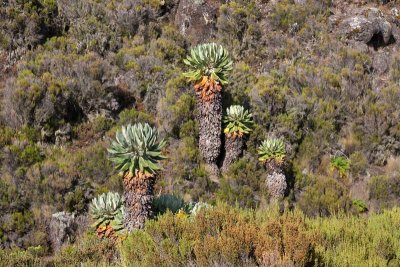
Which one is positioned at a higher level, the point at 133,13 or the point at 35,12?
the point at 133,13

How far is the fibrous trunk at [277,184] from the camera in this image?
11398mm

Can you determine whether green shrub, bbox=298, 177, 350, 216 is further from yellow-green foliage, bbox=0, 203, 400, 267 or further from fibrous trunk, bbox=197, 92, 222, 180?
yellow-green foliage, bbox=0, 203, 400, 267

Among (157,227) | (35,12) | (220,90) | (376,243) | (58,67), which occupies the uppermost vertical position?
(35,12)

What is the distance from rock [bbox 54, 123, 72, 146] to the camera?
38.9 feet

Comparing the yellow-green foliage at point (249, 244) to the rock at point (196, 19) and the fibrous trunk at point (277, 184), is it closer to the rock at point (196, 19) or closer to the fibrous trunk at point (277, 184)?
the fibrous trunk at point (277, 184)

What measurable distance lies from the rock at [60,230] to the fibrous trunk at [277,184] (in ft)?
17.6

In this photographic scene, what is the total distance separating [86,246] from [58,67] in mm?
7681

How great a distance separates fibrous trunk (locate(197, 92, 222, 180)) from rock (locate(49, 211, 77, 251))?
4239mm

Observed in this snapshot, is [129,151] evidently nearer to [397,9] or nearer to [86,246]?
[86,246]

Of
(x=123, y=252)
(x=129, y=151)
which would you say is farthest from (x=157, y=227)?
(x=129, y=151)

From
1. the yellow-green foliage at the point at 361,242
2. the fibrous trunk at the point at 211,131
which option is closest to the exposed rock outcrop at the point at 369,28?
the fibrous trunk at the point at 211,131

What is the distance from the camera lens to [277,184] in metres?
11.4

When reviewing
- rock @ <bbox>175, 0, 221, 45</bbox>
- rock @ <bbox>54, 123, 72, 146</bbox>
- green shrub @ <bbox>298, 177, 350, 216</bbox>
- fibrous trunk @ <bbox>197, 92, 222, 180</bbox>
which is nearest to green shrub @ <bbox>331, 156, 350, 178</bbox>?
green shrub @ <bbox>298, 177, 350, 216</bbox>

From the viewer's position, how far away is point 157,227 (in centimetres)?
561
